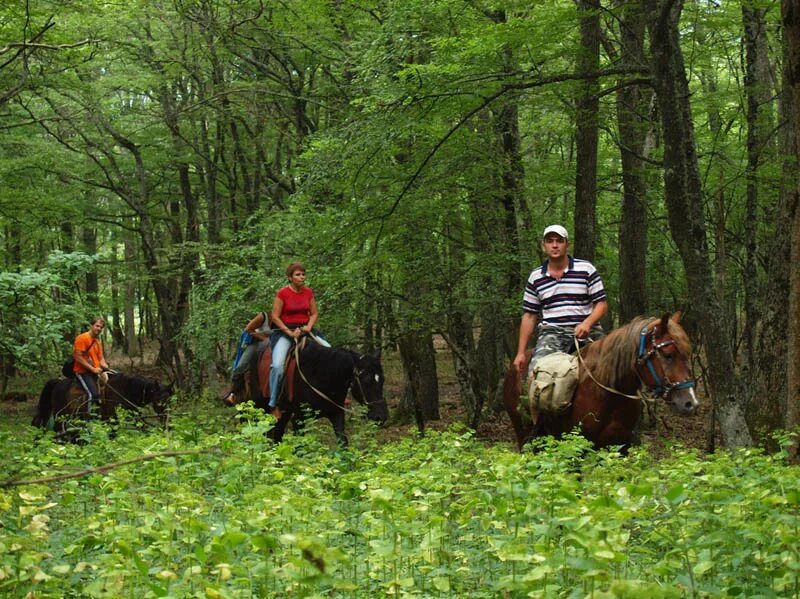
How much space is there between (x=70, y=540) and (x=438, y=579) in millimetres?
2790

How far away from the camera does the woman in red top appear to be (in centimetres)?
1272

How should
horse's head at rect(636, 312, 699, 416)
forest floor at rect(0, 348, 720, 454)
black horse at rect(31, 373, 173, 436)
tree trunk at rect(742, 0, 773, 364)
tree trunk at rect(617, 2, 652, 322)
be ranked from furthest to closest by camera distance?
black horse at rect(31, 373, 173, 436) → forest floor at rect(0, 348, 720, 454) → tree trunk at rect(617, 2, 652, 322) → tree trunk at rect(742, 0, 773, 364) → horse's head at rect(636, 312, 699, 416)

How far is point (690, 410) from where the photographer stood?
25.9 ft

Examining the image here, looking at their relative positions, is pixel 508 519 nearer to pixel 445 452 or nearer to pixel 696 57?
pixel 445 452

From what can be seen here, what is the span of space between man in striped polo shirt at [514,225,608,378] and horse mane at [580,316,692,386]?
1.12 ft

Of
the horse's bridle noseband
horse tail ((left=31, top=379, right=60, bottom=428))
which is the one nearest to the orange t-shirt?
horse tail ((left=31, top=379, right=60, bottom=428))

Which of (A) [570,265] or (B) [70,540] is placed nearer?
(B) [70,540]

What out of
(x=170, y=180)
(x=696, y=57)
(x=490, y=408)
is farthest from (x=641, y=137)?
(x=170, y=180)

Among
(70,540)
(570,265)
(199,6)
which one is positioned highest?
(199,6)

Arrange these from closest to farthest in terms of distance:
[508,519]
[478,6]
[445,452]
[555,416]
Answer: [508,519] < [445,452] < [555,416] < [478,6]

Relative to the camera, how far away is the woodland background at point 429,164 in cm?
1077

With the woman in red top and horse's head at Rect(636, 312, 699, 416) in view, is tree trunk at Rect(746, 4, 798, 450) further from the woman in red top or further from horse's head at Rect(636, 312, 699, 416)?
the woman in red top

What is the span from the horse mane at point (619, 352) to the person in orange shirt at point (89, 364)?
938cm

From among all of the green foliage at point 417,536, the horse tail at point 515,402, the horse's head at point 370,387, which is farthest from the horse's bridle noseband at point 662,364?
the horse's head at point 370,387
